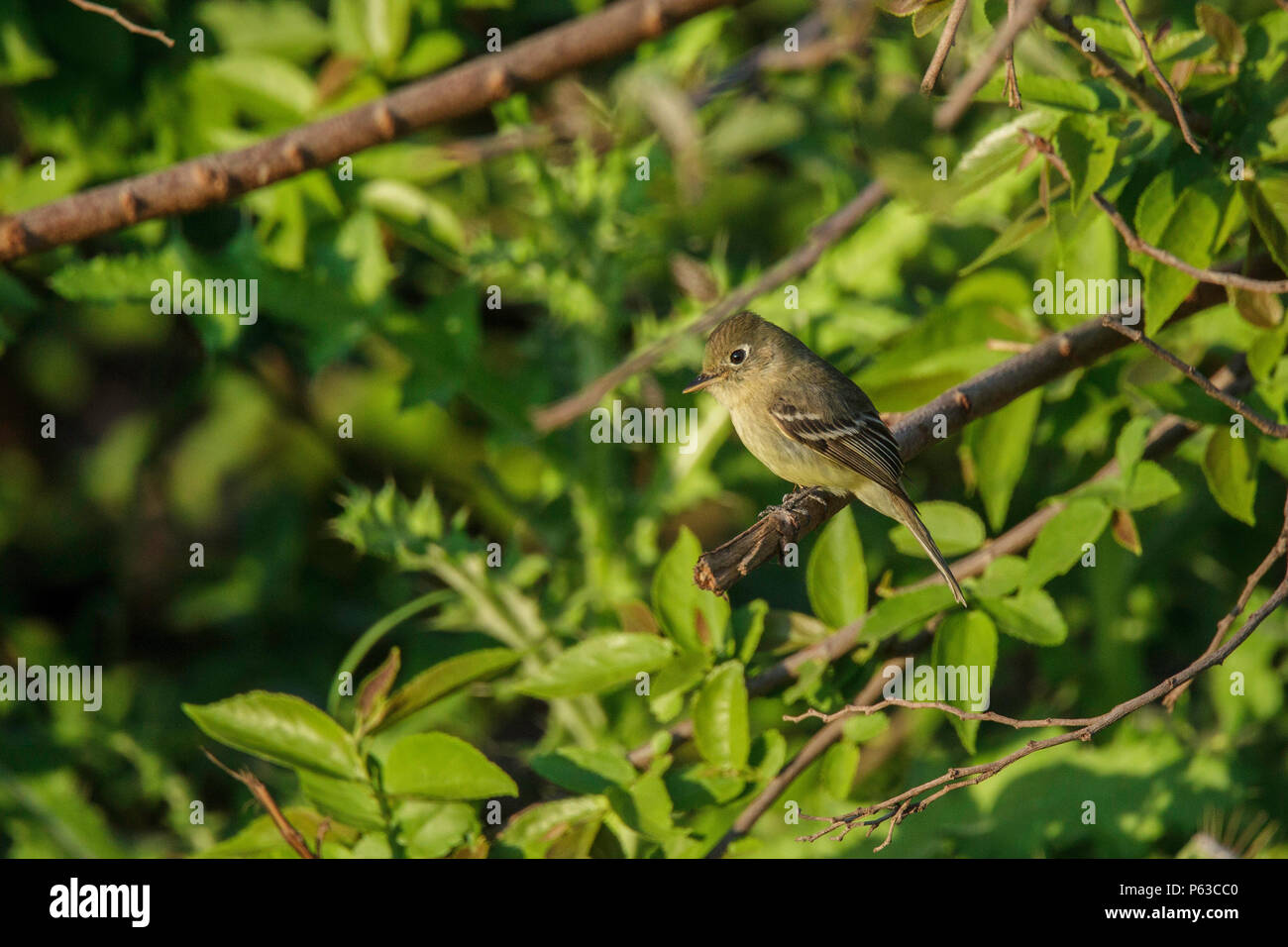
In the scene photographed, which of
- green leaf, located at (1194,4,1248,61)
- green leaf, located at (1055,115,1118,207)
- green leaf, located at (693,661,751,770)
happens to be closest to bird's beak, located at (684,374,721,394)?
green leaf, located at (693,661,751,770)

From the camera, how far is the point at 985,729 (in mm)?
5383

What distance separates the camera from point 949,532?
3.18 metres

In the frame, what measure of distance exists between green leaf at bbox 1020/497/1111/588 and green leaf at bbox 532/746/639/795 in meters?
1.06

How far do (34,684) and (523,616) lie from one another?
8.23 ft

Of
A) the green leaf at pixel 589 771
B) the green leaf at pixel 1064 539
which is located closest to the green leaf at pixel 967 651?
the green leaf at pixel 1064 539

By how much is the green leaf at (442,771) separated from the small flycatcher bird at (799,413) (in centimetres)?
127

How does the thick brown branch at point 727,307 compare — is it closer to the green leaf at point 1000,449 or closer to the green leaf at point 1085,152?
the green leaf at point 1000,449

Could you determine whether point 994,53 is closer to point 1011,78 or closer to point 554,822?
point 1011,78

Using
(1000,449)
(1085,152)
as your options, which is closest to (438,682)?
(1000,449)

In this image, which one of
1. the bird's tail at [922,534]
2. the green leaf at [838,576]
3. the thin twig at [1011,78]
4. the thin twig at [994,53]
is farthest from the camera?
the green leaf at [838,576]

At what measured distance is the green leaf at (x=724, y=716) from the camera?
2.89 metres

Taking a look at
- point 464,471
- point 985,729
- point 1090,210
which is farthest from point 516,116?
point 985,729

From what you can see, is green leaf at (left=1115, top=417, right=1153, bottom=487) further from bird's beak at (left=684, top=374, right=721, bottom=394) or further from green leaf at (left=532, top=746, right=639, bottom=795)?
green leaf at (left=532, top=746, right=639, bottom=795)

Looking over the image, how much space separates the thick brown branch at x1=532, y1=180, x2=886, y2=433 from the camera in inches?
149
